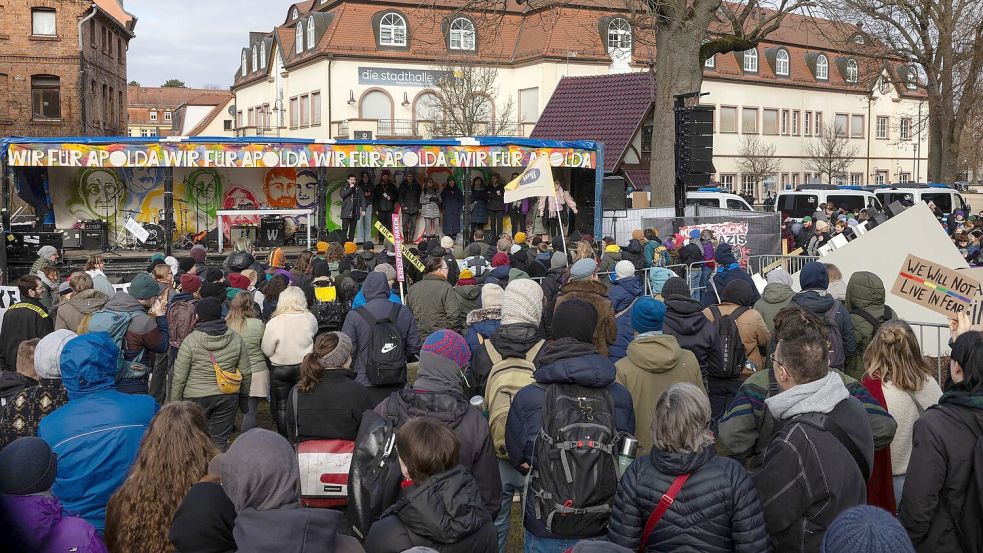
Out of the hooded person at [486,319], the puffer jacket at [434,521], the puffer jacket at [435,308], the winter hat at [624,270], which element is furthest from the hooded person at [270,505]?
the winter hat at [624,270]

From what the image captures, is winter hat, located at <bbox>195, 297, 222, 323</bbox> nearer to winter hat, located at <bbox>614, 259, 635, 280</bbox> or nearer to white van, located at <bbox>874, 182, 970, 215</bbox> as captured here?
winter hat, located at <bbox>614, 259, 635, 280</bbox>

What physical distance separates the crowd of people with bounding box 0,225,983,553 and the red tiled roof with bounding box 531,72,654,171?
806 inches

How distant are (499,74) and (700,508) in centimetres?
4701

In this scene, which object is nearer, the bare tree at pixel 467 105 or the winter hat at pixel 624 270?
the winter hat at pixel 624 270

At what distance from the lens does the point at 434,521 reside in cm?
345

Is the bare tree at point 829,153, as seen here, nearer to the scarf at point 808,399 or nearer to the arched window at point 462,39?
the arched window at point 462,39

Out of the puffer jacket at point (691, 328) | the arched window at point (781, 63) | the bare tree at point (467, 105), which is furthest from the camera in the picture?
the arched window at point (781, 63)

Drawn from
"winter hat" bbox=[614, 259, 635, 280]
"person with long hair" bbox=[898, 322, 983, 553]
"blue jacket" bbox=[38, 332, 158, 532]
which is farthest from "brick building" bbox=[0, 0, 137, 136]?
"person with long hair" bbox=[898, 322, 983, 553]

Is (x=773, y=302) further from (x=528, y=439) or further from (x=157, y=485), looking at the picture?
(x=157, y=485)

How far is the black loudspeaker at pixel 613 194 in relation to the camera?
70.0 feet

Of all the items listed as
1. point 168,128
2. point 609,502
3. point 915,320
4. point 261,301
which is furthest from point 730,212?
point 168,128

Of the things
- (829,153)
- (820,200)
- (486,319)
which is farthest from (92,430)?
(829,153)

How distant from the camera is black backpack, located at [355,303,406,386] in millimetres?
6598

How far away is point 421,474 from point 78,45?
41364mm
